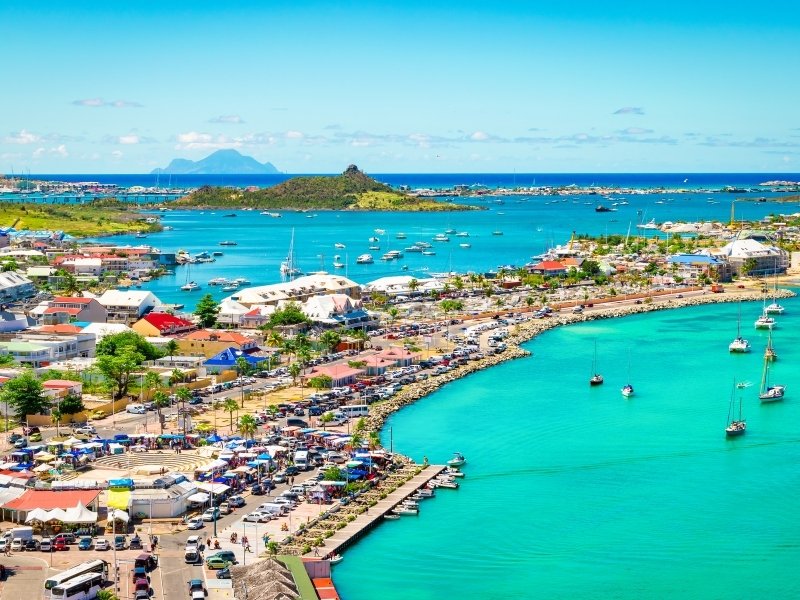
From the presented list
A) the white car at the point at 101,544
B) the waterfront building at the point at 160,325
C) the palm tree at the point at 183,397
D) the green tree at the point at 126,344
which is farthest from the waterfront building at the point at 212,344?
the white car at the point at 101,544

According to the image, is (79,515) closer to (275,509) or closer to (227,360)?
(275,509)

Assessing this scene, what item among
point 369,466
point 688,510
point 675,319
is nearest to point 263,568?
point 369,466

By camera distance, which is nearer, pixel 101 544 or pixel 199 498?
pixel 101 544

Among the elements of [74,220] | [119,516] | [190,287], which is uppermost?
[74,220]

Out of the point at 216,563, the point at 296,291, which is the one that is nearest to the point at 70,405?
the point at 216,563

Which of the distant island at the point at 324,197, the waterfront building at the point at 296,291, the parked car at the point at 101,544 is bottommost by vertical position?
the parked car at the point at 101,544

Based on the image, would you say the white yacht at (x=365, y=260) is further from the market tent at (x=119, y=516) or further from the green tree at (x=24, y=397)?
the market tent at (x=119, y=516)

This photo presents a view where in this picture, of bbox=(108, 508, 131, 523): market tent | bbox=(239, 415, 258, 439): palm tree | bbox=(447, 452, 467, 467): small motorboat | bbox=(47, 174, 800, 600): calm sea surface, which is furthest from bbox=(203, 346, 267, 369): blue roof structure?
bbox=(108, 508, 131, 523): market tent
